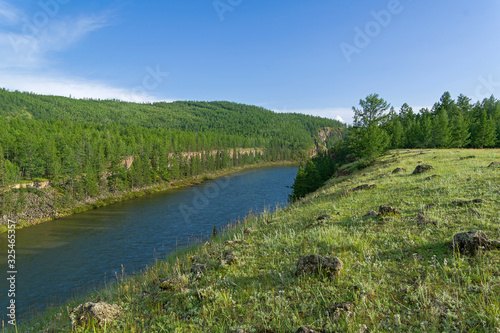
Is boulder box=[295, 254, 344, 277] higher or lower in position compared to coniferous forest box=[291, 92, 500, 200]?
lower

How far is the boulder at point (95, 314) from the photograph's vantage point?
6265mm

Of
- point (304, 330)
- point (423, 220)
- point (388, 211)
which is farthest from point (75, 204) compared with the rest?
point (423, 220)

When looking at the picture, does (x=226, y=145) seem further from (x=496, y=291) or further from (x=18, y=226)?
(x=496, y=291)

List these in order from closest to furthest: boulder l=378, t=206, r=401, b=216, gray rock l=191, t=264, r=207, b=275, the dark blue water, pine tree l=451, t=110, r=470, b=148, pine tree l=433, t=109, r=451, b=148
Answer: gray rock l=191, t=264, r=207, b=275 → boulder l=378, t=206, r=401, b=216 → the dark blue water → pine tree l=451, t=110, r=470, b=148 → pine tree l=433, t=109, r=451, b=148

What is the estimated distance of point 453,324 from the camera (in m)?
3.80

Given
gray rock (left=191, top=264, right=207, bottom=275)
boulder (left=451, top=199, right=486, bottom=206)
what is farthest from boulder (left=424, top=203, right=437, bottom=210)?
gray rock (left=191, top=264, right=207, bottom=275)

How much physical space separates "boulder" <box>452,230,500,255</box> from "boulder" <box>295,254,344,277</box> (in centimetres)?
296

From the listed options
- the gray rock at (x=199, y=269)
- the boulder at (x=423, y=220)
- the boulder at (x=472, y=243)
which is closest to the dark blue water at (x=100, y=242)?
the gray rock at (x=199, y=269)

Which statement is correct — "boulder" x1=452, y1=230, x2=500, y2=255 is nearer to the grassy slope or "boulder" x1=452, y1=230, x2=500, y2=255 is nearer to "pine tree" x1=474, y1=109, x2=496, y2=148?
the grassy slope

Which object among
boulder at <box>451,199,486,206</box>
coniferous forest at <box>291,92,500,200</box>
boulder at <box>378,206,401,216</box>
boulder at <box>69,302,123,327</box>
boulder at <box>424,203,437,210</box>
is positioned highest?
coniferous forest at <box>291,92,500,200</box>

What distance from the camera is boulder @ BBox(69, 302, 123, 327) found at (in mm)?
6265

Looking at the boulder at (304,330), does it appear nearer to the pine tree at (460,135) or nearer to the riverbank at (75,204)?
the riverbank at (75,204)

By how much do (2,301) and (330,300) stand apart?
3169 cm

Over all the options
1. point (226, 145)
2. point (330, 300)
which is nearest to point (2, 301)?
→ point (330, 300)
